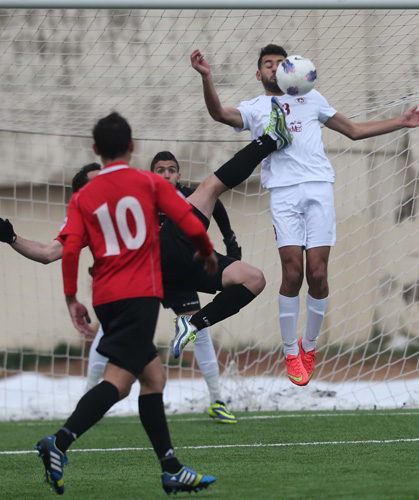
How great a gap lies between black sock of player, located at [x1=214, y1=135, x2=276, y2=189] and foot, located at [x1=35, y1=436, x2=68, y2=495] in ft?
7.15

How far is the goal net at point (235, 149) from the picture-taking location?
6637mm

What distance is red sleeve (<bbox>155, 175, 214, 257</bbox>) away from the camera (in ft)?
12.5

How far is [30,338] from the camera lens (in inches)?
453

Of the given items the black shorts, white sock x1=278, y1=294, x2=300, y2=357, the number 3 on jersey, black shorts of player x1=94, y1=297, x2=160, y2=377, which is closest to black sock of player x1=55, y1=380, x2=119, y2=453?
black shorts of player x1=94, y1=297, x2=160, y2=377

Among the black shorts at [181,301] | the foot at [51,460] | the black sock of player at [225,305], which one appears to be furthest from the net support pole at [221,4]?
the foot at [51,460]

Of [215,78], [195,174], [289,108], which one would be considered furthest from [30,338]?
[289,108]

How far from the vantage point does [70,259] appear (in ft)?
12.8

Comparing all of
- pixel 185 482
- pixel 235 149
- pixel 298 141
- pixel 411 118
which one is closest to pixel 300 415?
pixel 298 141

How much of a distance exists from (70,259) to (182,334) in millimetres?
1650

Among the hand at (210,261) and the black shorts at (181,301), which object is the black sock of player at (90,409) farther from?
the black shorts at (181,301)

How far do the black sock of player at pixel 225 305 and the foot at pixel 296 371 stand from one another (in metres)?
0.61

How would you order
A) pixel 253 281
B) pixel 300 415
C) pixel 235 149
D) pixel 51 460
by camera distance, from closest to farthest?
pixel 51 460, pixel 253 281, pixel 300 415, pixel 235 149

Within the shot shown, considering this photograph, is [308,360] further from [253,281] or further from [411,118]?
[411,118]

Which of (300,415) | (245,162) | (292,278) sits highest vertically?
(245,162)
